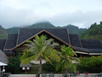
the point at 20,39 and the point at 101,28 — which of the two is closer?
the point at 20,39

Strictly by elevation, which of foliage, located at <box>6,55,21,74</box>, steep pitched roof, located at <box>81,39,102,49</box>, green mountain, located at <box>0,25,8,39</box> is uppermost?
green mountain, located at <box>0,25,8,39</box>

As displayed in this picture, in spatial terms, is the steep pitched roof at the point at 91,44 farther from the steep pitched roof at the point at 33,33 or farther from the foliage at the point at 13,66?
the foliage at the point at 13,66

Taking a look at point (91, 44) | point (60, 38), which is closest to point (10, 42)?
point (60, 38)

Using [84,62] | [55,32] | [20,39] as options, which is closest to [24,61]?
[84,62]

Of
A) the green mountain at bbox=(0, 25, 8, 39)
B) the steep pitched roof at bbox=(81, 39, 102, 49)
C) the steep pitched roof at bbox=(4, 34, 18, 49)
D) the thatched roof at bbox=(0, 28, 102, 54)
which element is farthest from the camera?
the green mountain at bbox=(0, 25, 8, 39)

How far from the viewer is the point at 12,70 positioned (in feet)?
81.2

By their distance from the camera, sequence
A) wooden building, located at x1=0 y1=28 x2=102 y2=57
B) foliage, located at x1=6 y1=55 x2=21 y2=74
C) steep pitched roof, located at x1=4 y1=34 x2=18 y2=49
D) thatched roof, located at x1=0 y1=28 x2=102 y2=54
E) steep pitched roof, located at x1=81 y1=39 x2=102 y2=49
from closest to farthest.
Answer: foliage, located at x1=6 y1=55 x2=21 y2=74, wooden building, located at x1=0 y1=28 x2=102 y2=57, thatched roof, located at x1=0 y1=28 x2=102 y2=54, steep pitched roof, located at x1=4 y1=34 x2=18 y2=49, steep pitched roof, located at x1=81 y1=39 x2=102 y2=49

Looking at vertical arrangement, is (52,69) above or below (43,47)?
below

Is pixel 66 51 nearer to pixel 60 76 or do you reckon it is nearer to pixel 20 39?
pixel 60 76

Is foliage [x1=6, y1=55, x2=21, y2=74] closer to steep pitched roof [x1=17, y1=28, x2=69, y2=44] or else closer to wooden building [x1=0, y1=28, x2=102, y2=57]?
wooden building [x1=0, y1=28, x2=102, y2=57]

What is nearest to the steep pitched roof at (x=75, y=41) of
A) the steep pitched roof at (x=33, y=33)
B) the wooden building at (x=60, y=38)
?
the wooden building at (x=60, y=38)

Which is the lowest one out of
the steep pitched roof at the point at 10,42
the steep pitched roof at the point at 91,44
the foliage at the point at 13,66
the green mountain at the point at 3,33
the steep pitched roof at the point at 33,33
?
the foliage at the point at 13,66

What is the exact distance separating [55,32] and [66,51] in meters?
14.4

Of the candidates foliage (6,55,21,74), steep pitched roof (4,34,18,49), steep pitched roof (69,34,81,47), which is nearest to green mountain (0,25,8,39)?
steep pitched roof (4,34,18,49)
